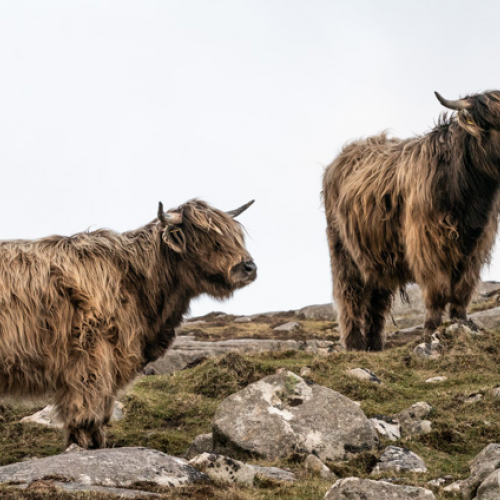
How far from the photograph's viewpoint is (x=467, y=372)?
31.0 feet

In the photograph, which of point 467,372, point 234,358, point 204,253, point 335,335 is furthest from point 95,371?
point 335,335

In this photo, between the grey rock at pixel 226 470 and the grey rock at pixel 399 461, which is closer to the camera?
the grey rock at pixel 226 470

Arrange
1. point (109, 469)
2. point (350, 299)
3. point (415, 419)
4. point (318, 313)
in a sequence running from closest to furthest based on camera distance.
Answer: point (109, 469)
point (415, 419)
point (350, 299)
point (318, 313)

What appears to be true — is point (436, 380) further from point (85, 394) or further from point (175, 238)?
point (85, 394)

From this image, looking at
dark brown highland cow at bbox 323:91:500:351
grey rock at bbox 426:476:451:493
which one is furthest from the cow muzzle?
dark brown highland cow at bbox 323:91:500:351

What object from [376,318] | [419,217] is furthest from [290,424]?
[376,318]

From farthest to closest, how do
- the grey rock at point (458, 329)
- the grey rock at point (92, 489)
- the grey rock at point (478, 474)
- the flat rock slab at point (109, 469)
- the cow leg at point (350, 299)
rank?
the cow leg at point (350, 299) < the grey rock at point (458, 329) < the grey rock at point (478, 474) < the flat rock slab at point (109, 469) < the grey rock at point (92, 489)

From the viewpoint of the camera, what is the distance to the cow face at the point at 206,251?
279 inches

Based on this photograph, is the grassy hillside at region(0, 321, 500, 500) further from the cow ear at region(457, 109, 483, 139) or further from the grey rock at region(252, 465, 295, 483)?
the cow ear at region(457, 109, 483, 139)

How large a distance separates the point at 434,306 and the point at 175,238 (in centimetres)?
421

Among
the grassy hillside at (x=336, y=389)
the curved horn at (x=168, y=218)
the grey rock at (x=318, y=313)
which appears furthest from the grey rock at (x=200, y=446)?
the grey rock at (x=318, y=313)

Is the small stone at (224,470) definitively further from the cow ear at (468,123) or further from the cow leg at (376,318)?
the cow leg at (376,318)

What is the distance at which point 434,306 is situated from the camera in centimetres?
1007

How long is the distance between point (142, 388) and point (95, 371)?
392cm
